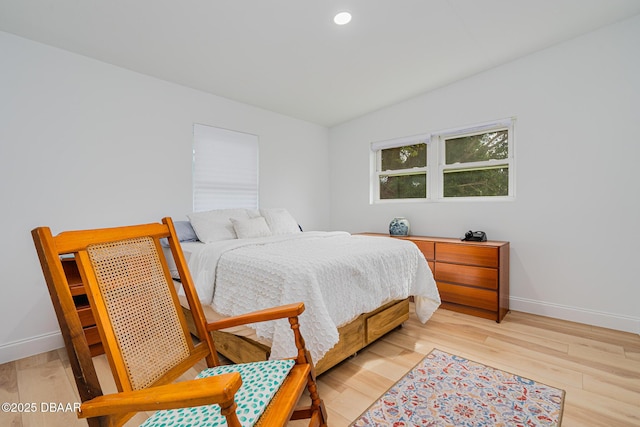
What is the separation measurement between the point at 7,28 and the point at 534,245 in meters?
4.93

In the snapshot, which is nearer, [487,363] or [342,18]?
[487,363]

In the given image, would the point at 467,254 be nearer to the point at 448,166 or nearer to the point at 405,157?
the point at 448,166

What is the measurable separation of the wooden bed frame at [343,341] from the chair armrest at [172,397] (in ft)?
3.41

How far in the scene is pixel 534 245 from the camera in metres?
2.97

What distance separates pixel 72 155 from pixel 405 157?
12.2 feet

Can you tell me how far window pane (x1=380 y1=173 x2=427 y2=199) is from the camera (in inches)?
154

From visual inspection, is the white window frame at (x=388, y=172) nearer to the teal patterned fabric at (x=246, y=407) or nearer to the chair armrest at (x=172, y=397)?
the teal patterned fabric at (x=246, y=407)

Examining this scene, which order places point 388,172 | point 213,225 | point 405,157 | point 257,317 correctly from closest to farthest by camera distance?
point 257,317 < point 213,225 < point 405,157 < point 388,172

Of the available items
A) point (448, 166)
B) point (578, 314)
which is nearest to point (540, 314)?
point (578, 314)

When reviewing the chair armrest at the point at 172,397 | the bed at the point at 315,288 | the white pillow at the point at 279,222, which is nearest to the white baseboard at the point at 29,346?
the bed at the point at 315,288

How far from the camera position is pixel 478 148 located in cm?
345

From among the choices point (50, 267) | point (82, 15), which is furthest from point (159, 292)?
point (82, 15)

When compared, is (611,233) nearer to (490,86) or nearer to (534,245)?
(534,245)

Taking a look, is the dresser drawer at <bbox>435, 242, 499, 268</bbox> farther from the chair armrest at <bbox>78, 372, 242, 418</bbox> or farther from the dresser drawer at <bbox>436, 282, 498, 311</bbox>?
the chair armrest at <bbox>78, 372, 242, 418</bbox>
